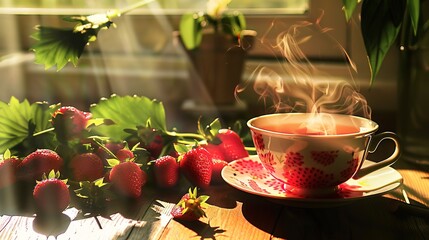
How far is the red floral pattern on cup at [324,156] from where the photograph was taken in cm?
63

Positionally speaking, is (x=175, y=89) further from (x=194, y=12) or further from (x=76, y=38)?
(x=76, y=38)

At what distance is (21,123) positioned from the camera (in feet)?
2.54

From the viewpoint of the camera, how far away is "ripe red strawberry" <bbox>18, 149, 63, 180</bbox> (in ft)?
2.33

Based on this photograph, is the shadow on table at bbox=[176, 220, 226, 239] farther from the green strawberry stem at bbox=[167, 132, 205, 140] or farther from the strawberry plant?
the green strawberry stem at bbox=[167, 132, 205, 140]

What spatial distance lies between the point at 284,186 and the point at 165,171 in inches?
5.8

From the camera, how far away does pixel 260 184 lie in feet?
2.31

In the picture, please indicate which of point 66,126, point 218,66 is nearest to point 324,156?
point 66,126

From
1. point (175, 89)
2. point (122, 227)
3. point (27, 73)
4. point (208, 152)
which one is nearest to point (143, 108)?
point (208, 152)

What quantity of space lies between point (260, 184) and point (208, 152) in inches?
3.7

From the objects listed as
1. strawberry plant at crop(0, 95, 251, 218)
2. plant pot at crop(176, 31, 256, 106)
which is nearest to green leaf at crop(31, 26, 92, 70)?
strawberry plant at crop(0, 95, 251, 218)

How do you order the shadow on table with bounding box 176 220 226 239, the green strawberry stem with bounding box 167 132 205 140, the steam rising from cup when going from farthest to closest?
the steam rising from cup → the green strawberry stem with bounding box 167 132 205 140 → the shadow on table with bounding box 176 220 226 239

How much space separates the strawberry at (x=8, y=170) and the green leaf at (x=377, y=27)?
431mm

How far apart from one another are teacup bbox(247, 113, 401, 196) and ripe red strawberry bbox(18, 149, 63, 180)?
0.24 metres

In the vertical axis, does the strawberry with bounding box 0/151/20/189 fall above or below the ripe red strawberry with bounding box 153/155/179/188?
above
